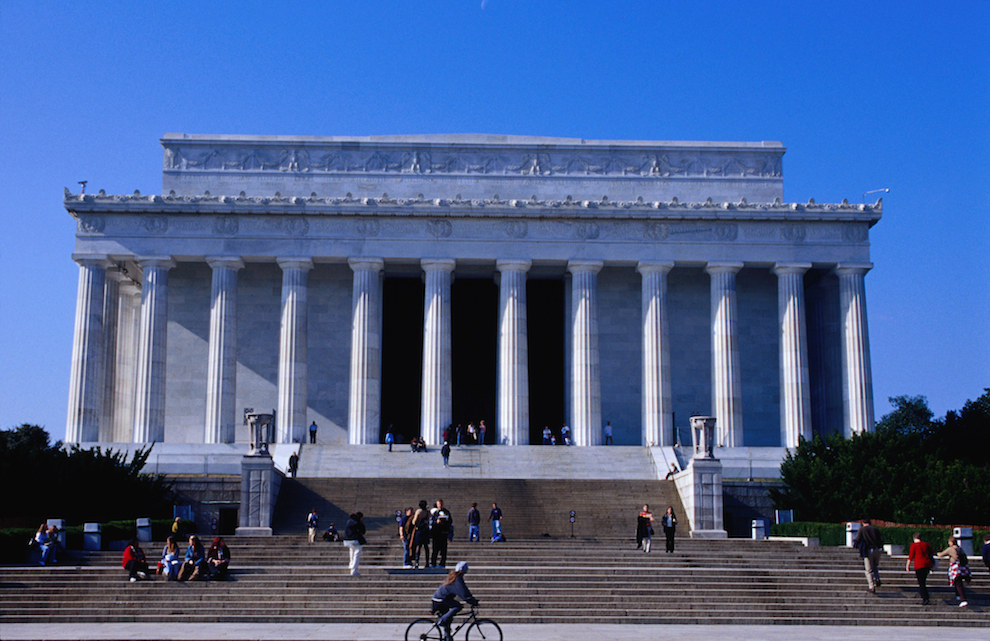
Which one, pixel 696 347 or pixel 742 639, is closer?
pixel 742 639

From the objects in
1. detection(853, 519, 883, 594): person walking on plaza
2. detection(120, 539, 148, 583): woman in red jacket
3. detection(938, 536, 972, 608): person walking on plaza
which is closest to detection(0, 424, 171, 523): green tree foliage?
detection(120, 539, 148, 583): woman in red jacket

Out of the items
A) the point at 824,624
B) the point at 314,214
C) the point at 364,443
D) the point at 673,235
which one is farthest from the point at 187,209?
the point at 824,624

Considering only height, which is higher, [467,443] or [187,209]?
[187,209]

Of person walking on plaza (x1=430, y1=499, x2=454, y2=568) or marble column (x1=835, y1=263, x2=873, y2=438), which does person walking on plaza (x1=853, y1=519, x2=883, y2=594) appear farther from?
marble column (x1=835, y1=263, x2=873, y2=438)

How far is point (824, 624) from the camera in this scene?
26562 millimetres

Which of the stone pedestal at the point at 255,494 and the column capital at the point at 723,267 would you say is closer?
the stone pedestal at the point at 255,494

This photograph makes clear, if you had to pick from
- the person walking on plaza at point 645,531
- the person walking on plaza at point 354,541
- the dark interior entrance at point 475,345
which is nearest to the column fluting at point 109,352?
the dark interior entrance at point 475,345

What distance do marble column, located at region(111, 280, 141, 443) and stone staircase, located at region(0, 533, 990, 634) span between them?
32.0 metres

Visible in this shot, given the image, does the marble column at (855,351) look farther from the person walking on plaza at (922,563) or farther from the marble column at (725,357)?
the person walking on plaza at (922,563)

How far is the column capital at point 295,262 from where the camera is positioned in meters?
59.0

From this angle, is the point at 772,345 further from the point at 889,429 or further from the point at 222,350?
the point at 222,350

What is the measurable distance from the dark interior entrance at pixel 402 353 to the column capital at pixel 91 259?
15557 mm

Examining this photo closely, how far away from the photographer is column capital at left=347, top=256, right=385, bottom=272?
59062mm

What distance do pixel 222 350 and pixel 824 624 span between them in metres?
38.8
